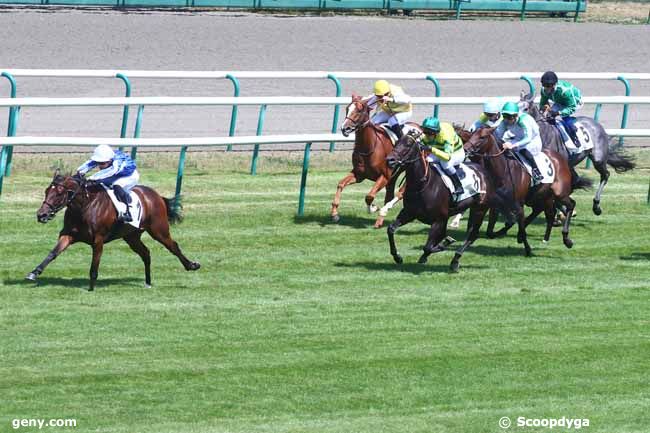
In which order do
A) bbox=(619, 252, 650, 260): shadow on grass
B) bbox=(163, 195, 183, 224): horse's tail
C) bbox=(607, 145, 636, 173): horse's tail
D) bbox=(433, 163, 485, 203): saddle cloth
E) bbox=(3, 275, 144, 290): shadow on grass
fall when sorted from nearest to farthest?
bbox=(3, 275, 144, 290): shadow on grass → bbox=(163, 195, 183, 224): horse's tail → bbox=(433, 163, 485, 203): saddle cloth → bbox=(619, 252, 650, 260): shadow on grass → bbox=(607, 145, 636, 173): horse's tail

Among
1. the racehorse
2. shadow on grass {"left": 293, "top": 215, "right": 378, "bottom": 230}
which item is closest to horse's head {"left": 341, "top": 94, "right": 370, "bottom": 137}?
shadow on grass {"left": 293, "top": 215, "right": 378, "bottom": 230}

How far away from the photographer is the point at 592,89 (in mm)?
28000

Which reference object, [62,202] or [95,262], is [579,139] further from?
[62,202]

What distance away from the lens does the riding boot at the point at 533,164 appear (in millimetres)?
15133

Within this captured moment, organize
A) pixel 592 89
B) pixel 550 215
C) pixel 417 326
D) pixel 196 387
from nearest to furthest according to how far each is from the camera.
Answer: pixel 196 387
pixel 417 326
pixel 550 215
pixel 592 89

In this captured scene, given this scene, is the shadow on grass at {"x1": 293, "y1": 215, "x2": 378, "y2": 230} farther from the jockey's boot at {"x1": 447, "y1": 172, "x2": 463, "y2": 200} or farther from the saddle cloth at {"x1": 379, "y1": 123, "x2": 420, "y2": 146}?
the jockey's boot at {"x1": 447, "y1": 172, "x2": 463, "y2": 200}

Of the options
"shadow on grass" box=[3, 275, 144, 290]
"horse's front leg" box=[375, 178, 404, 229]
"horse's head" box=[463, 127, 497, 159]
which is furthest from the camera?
"horse's front leg" box=[375, 178, 404, 229]

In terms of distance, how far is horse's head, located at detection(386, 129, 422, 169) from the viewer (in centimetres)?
1366

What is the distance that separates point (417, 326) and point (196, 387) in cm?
248

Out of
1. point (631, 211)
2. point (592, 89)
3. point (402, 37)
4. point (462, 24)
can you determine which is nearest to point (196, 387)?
point (631, 211)

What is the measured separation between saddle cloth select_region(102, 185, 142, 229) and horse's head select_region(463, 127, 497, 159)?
332 cm

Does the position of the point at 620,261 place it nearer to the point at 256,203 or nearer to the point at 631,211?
the point at 631,211

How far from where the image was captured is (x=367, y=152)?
16.4m

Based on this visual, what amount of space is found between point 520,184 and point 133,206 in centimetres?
419
